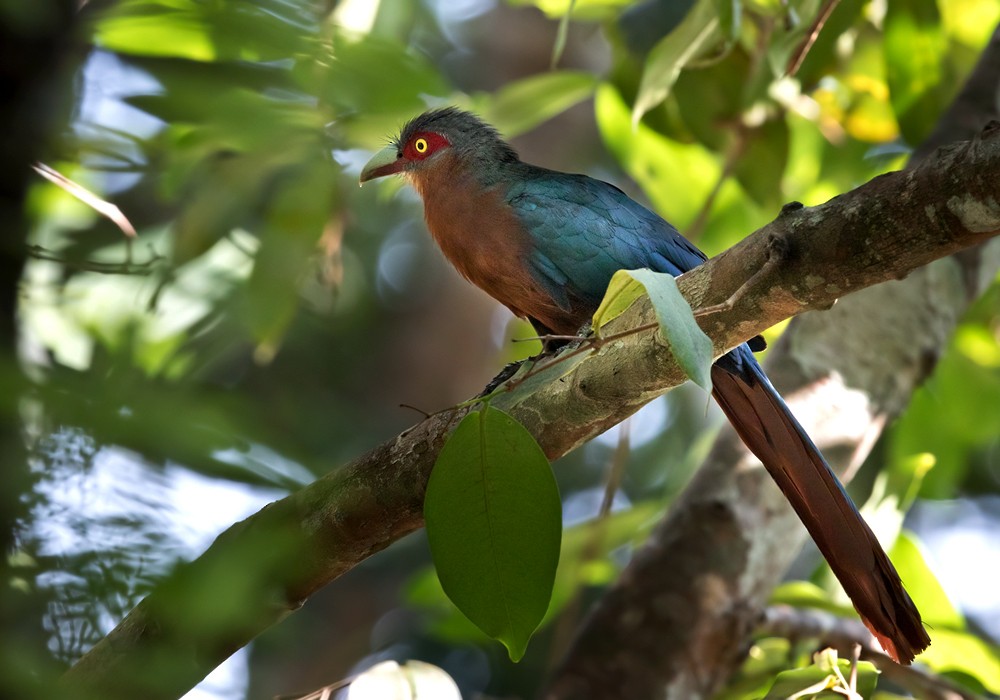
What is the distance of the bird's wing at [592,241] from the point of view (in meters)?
3.19

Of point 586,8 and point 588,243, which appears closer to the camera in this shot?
point 588,243

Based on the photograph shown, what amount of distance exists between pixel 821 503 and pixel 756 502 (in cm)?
59

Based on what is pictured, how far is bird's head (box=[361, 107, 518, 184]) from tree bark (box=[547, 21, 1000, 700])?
1392 millimetres

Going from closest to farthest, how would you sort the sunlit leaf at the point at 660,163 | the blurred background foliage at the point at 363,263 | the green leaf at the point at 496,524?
the blurred background foliage at the point at 363,263, the green leaf at the point at 496,524, the sunlit leaf at the point at 660,163

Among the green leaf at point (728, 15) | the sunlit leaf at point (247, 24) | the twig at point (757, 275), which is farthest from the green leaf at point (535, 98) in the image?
the sunlit leaf at point (247, 24)

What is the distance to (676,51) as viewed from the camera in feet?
10.2

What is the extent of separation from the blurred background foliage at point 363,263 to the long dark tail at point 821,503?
76 cm

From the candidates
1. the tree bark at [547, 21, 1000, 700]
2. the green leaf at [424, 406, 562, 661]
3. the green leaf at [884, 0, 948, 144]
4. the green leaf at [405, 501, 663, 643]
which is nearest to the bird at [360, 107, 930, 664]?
the tree bark at [547, 21, 1000, 700]

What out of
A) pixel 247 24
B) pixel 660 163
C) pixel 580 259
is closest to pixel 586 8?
pixel 660 163

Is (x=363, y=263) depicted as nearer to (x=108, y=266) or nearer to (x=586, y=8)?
(x=586, y=8)

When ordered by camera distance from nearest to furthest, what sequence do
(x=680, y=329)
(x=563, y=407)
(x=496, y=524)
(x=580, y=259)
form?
1. (x=680, y=329)
2. (x=496, y=524)
3. (x=563, y=407)
4. (x=580, y=259)

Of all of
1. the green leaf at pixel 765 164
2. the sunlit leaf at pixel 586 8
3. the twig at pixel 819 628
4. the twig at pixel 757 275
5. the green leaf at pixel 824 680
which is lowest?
the green leaf at pixel 824 680

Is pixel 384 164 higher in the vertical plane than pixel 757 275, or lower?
higher

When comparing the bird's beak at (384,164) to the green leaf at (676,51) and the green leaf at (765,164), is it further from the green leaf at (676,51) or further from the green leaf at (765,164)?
the green leaf at (765,164)
